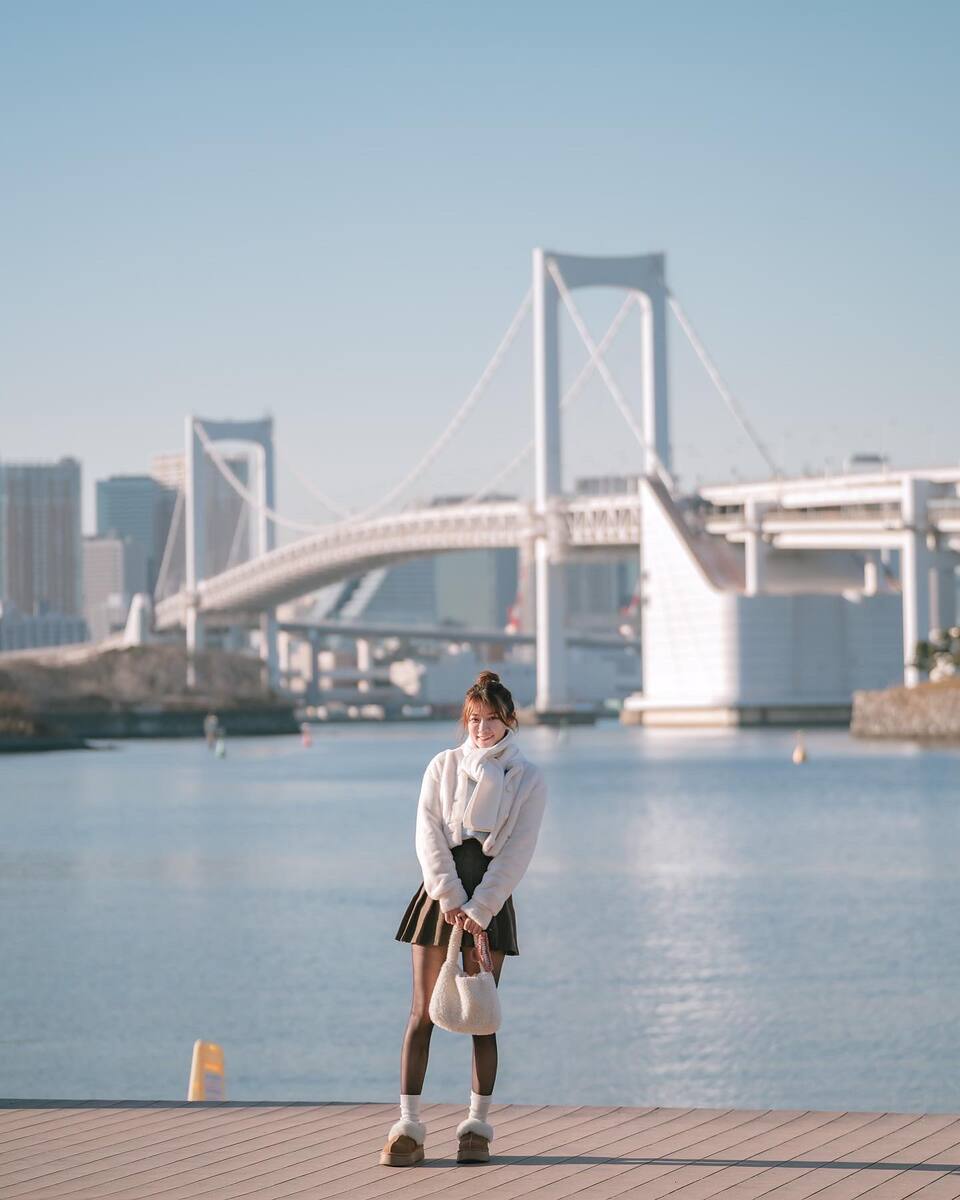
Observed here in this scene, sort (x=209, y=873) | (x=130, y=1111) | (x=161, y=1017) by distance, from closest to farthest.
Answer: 1. (x=130, y=1111)
2. (x=161, y=1017)
3. (x=209, y=873)

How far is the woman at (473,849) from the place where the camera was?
13.0 ft

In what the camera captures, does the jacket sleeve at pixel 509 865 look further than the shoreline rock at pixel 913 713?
No

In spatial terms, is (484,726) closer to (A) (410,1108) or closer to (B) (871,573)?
(A) (410,1108)

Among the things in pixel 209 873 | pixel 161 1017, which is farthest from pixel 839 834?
pixel 161 1017

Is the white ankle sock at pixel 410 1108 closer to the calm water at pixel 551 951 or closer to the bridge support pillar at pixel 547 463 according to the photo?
the calm water at pixel 551 951

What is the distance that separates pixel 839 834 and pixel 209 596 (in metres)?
42.5

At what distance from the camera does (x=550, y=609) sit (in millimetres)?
48531

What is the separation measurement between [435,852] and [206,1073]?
2405 millimetres

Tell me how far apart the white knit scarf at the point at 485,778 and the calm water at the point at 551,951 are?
3742mm

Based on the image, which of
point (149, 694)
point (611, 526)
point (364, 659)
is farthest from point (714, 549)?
point (364, 659)

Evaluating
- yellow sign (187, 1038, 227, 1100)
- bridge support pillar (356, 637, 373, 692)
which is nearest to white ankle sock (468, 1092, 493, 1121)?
yellow sign (187, 1038, 227, 1100)

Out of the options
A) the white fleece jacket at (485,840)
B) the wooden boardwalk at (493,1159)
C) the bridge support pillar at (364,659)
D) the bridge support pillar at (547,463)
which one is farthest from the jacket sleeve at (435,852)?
the bridge support pillar at (364,659)

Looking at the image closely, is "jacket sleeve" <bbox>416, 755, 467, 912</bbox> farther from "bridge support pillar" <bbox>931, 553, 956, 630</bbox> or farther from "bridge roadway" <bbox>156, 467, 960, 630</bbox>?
"bridge support pillar" <bbox>931, 553, 956, 630</bbox>

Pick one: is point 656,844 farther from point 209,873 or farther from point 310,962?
point 310,962
